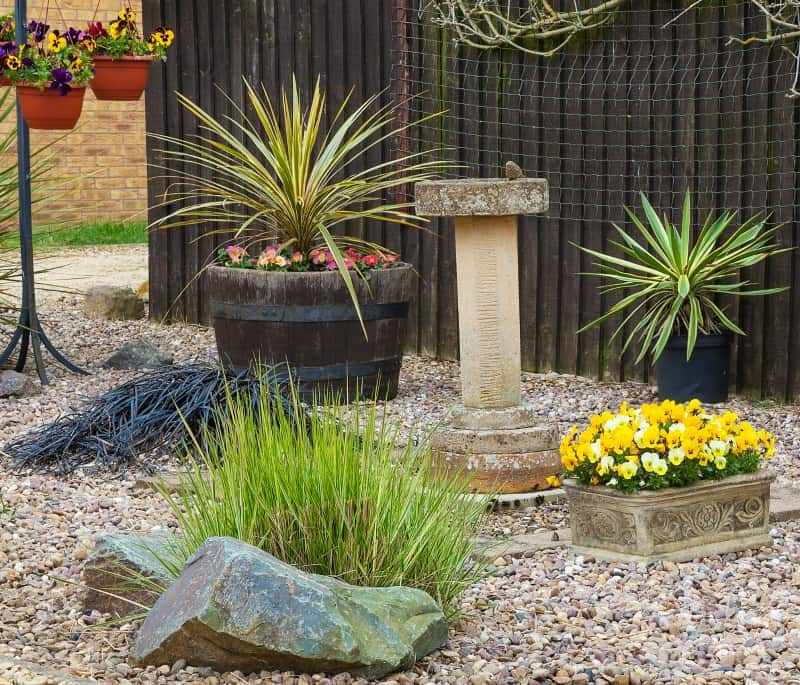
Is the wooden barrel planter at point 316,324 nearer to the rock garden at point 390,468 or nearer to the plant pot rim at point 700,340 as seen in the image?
the rock garden at point 390,468

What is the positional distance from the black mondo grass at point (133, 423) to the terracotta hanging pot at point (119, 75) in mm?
1482

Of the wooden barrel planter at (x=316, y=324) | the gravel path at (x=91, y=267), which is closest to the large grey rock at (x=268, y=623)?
the wooden barrel planter at (x=316, y=324)

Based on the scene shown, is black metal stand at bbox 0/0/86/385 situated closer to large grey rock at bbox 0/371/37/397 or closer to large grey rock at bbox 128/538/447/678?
large grey rock at bbox 0/371/37/397

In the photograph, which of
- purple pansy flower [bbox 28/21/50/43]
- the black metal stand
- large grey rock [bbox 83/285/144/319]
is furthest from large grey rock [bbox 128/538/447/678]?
large grey rock [bbox 83/285/144/319]

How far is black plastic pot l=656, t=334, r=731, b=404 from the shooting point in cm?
618

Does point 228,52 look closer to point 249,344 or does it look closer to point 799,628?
point 249,344

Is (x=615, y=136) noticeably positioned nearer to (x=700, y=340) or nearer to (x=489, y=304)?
(x=700, y=340)

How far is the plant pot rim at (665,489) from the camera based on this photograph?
3928mm

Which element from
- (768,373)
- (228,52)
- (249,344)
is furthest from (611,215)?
(228,52)

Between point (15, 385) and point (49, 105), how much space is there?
136cm

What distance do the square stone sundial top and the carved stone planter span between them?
1.12 m

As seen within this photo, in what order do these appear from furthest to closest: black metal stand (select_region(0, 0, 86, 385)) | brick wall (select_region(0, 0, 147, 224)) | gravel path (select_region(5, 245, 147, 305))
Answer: brick wall (select_region(0, 0, 147, 224))
gravel path (select_region(5, 245, 147, 305))
black metal stand (select_region(0, 0, 86, 385))

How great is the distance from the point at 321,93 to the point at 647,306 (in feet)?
8.09

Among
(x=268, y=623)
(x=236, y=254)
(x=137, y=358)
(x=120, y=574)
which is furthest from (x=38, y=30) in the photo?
(x=268, y=623)
